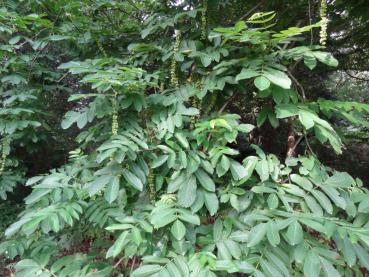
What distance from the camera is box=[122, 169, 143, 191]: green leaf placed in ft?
5.54

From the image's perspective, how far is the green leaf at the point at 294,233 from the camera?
1.41 metres

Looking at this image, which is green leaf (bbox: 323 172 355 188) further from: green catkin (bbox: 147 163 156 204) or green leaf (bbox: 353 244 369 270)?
green catkin (bbox: 147 163 156 204)

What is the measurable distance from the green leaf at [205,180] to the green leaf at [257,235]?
30cm

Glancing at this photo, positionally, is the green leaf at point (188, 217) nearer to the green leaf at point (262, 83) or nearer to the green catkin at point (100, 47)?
the green leaf at point (262, 83)

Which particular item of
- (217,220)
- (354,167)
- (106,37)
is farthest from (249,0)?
(354,167)

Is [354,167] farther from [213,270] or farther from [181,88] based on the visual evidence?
[213,270]

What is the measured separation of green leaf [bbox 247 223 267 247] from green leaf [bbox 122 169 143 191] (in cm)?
55

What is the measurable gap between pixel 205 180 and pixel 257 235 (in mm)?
388

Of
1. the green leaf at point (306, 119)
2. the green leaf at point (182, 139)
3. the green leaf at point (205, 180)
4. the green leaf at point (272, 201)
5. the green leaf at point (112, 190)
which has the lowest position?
the green leaf at point (272, 201)

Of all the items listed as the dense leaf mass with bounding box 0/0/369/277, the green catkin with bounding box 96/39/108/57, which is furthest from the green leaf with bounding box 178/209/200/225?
the green catkin with bounding box 96/39/108/57

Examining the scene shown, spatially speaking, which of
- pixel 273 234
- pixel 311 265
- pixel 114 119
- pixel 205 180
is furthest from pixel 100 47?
pixel 311 265

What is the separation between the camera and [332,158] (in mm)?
5023

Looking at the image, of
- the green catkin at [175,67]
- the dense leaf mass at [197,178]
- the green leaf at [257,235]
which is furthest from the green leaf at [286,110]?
the green catkin at [175,67]

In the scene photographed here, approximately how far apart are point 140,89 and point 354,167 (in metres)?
4.41
